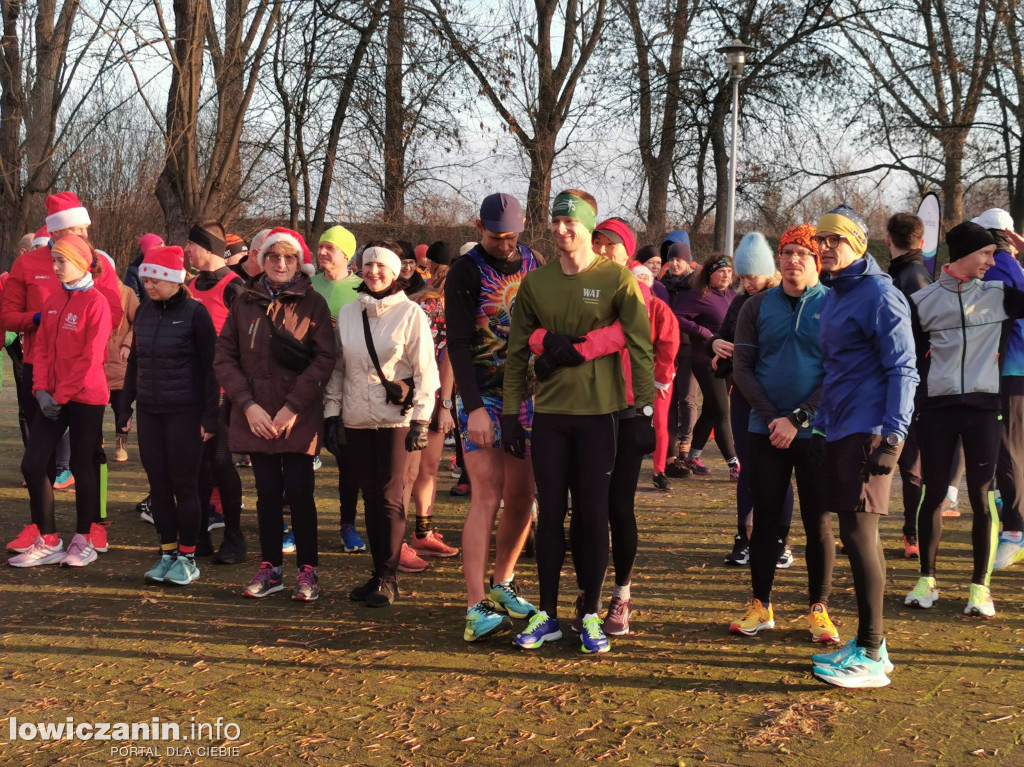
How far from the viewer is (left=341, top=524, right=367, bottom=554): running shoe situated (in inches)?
273

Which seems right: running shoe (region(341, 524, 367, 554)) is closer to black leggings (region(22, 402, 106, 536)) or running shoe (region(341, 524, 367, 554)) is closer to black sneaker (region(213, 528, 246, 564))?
black sneaker (region(213, 528, 246, 564))

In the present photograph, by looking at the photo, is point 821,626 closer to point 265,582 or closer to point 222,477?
point 265,582

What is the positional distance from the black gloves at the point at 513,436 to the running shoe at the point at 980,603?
8.93 feet

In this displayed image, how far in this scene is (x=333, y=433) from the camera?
226 inches

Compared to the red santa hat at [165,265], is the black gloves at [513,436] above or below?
below

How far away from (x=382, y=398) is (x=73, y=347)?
2.30 metres

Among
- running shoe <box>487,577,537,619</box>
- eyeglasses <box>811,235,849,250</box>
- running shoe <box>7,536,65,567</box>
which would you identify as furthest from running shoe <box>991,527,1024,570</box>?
running shoe <box>7,536,65,567</box>

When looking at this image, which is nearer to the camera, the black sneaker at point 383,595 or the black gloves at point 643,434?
the black gloves at point 643,434

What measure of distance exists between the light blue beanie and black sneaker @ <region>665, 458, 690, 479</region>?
12.4ft

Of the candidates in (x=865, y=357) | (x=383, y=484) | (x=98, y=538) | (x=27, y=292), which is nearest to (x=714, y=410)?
(x=383, y=484)

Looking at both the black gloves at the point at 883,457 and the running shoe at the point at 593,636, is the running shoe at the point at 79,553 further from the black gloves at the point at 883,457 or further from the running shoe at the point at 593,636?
the black gloves at the point at 883,457

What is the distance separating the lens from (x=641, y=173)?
72.8 ft

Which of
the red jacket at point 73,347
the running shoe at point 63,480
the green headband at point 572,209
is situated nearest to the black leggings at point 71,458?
the red jacket at point 73,347

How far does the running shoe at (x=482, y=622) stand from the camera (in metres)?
5.00
